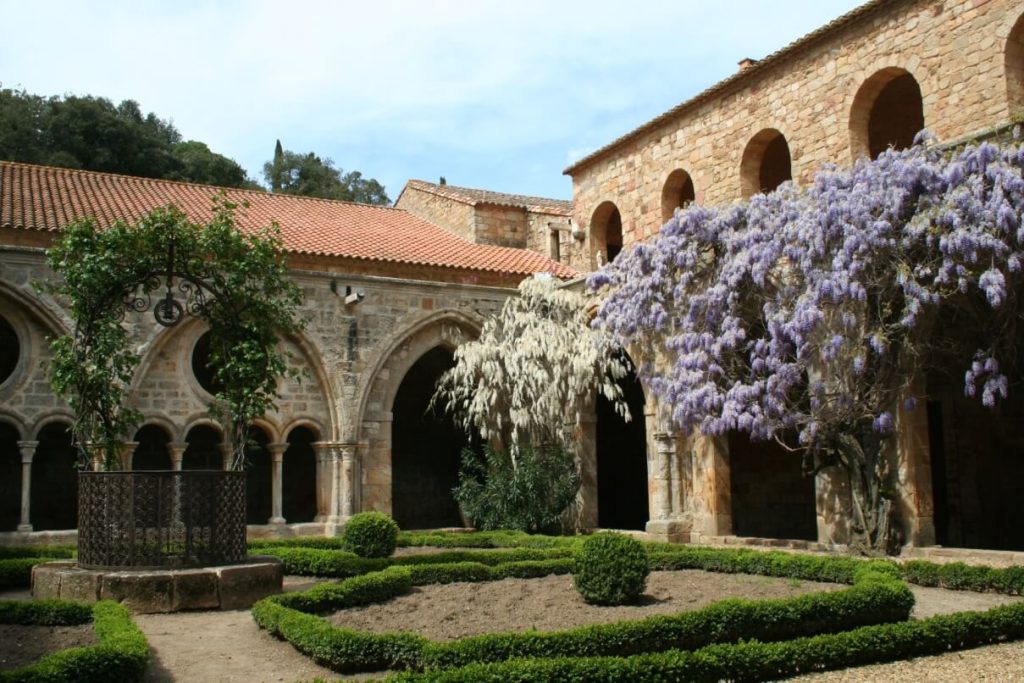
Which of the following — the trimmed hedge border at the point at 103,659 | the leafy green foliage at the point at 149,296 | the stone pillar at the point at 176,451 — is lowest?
the trimmed hedge border at the point at 103,659

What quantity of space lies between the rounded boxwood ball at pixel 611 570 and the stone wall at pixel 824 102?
6.76 metres

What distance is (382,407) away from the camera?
16.2 metres

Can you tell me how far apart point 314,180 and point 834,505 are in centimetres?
3235

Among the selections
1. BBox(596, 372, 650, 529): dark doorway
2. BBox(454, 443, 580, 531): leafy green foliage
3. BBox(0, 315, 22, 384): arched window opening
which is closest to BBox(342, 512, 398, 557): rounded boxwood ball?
BBox(454, 443, 580, 531): leafy green foliage

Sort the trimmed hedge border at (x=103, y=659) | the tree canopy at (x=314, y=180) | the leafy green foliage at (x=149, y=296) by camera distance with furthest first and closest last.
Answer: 1. the tree canopy at (x=314, y=180)
2. the leafy green foliage at (x=149, y=296)
3. the trimmed hedge border at (x=103, y=659)

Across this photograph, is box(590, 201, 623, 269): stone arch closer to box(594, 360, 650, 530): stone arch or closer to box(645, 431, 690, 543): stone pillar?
box(594, 360, 650, 530): stone arch

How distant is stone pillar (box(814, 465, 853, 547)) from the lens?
39.8 ft

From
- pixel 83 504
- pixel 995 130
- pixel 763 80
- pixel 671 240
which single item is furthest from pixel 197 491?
pixel 763 80

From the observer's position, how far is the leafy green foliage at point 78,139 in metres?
28.4

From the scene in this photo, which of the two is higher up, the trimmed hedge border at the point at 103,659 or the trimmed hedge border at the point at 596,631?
the trimmed hedge border at the point at 103,659

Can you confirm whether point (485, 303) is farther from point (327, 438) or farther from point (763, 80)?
point (763, 80)

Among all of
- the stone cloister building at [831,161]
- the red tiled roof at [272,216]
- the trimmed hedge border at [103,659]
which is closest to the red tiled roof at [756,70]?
the stone cloister building at [831,161]

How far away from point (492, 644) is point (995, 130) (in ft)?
27.0

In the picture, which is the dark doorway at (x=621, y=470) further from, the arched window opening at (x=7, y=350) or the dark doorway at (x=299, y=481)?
the arched window opening at (x=7, y=350)
